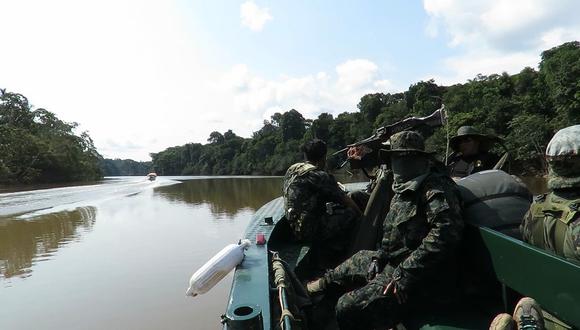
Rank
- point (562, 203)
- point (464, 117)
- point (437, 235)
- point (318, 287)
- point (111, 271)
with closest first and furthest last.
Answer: point (562, 203) → point (437, 235) → point (318, 287) → point (111, 271) → point (464, 117)

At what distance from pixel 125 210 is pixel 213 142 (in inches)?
3982

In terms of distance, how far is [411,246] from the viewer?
2.22 metres

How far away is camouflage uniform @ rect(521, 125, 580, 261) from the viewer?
4.99 feet

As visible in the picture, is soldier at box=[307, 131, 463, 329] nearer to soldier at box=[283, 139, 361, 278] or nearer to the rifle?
the rifle

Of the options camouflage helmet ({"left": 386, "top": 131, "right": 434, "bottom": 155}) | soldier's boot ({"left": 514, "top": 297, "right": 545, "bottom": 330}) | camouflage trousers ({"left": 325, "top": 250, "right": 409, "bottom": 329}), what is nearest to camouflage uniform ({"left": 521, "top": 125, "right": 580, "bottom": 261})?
soldier's boot ({"left": 514, "top": 297, "right": 545, "bottom": 330})

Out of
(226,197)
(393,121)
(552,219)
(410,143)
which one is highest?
(393,121)

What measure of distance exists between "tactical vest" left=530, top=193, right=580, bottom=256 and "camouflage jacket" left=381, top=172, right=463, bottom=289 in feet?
1.21

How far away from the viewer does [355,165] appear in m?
3.33

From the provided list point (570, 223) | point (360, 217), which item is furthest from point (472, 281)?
point (360, 217)

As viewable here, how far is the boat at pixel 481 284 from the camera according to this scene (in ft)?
4.84

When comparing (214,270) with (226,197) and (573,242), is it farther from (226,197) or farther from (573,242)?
(226,197)

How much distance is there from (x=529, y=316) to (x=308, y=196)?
6.45 ft

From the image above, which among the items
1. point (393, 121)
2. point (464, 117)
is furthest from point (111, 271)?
point (464, 117)

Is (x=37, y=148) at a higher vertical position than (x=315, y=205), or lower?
higher
